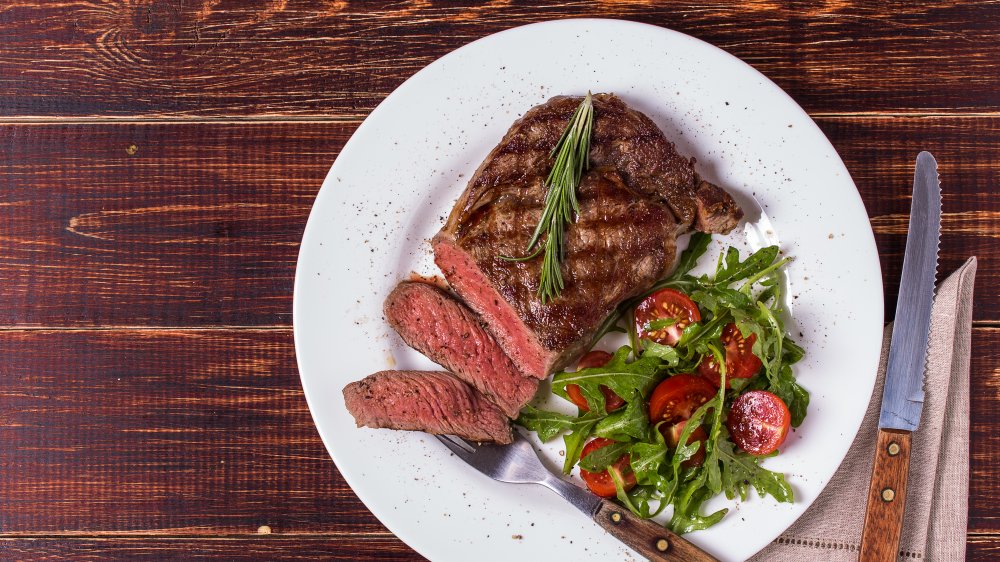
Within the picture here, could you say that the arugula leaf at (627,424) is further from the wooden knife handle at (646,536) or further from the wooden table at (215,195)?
the wooden table at (215,195)

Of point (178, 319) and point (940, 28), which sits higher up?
point (940, 28)

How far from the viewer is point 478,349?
347 centimetres

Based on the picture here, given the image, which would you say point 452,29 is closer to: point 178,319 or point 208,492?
point 178,319

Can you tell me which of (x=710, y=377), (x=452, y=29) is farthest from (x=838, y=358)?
(x=452, y=29)

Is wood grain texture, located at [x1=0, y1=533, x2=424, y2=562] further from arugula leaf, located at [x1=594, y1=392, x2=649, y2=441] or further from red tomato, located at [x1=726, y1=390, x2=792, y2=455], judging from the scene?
red tomato, located at [x1=726, y1=390, x2=792, y2=455]

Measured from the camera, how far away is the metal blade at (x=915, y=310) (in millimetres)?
3340

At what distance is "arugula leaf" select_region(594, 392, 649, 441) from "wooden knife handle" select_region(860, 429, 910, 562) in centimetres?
110

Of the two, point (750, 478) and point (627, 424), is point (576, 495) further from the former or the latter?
point (750, 478)

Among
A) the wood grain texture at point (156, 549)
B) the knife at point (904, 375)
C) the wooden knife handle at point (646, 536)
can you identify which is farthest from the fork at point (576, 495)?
the wood grain texture at point (156, 549)

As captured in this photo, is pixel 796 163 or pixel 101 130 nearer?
pixel 796 163

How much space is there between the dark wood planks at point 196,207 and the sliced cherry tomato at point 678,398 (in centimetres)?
129

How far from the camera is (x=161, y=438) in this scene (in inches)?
146

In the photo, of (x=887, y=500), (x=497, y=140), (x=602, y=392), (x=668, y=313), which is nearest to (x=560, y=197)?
(x=497, y=140)

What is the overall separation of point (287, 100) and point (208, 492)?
2062 millimetres
